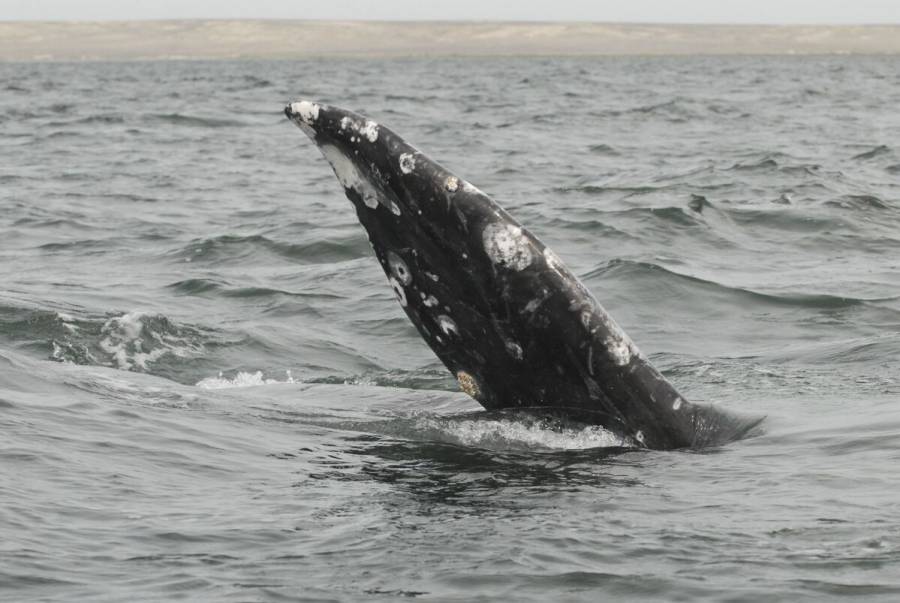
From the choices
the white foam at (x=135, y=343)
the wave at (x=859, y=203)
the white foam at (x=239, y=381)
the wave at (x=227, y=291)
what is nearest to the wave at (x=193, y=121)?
the wave at (x=859, y=203)

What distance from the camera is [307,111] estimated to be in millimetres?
7395

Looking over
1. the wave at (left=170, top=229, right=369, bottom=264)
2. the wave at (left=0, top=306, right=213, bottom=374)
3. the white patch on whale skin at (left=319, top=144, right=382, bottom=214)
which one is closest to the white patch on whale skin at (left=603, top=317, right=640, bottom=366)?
the white patch on whale skin at (left=319, top=144, right=382, bottom=214)

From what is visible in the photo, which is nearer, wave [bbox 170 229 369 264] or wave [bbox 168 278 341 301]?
wave [bbox 168 278 341 301]

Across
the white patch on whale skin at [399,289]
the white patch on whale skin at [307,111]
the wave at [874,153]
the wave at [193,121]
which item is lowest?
the wave at [193,121]

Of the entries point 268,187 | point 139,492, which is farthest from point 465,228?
point 268,187

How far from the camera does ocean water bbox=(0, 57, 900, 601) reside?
5.78 meters

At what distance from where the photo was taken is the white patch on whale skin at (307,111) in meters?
7.39

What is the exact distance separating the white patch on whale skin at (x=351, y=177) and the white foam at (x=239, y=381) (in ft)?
10.9

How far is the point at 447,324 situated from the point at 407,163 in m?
0.84

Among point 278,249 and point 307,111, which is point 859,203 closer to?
point 278,249

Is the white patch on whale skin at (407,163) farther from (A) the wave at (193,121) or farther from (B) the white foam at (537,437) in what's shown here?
(A) the wave at (193,121)

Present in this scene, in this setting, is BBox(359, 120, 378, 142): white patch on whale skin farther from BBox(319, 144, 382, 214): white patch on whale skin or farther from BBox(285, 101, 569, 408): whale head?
BBox(319, 144, 382, 214): white patch on whale skin

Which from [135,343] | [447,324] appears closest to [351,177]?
[447,324]

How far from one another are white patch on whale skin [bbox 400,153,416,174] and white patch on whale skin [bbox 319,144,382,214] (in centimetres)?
25
